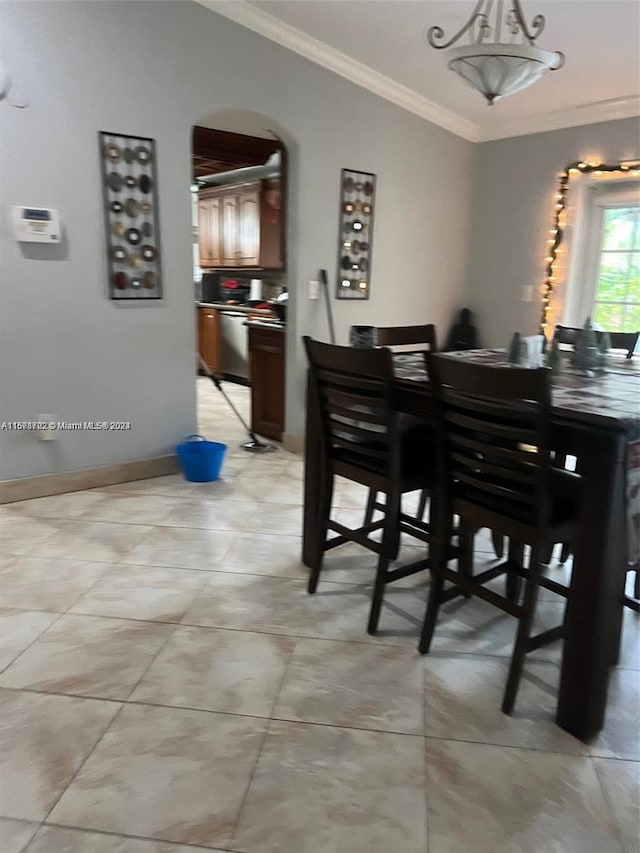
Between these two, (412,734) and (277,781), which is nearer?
(277,781)

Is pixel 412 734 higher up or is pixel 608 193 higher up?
pixel 608 193

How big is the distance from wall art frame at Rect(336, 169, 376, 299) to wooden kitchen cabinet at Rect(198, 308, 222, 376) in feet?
10.2

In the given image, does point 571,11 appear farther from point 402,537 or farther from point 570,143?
point 402,537

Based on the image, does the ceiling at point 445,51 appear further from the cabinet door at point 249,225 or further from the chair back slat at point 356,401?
the cabinet door at point 249,225

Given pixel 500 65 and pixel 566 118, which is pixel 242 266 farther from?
pixel 500 65

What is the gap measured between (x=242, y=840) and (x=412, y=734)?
0.55 meters

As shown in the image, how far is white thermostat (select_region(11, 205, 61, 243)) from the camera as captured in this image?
2.97 m

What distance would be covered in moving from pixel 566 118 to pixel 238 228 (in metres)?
3.58

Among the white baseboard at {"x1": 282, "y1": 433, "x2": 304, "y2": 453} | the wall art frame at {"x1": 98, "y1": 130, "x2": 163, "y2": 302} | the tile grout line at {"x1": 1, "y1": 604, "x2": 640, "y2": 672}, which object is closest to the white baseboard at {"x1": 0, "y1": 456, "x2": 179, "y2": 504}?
the white baseboard at {"x1": 282, "y1": 433, "x2": 304, "y2": 453}

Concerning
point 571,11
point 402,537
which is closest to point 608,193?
point 571,11

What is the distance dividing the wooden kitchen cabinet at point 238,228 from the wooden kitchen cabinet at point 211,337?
0.58 m

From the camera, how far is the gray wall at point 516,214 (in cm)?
424

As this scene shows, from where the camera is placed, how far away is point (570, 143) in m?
4.28

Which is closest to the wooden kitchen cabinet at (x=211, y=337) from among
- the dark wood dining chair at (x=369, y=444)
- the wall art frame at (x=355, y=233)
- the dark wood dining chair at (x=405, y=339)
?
the wall art frame at (x=355, y=233)
